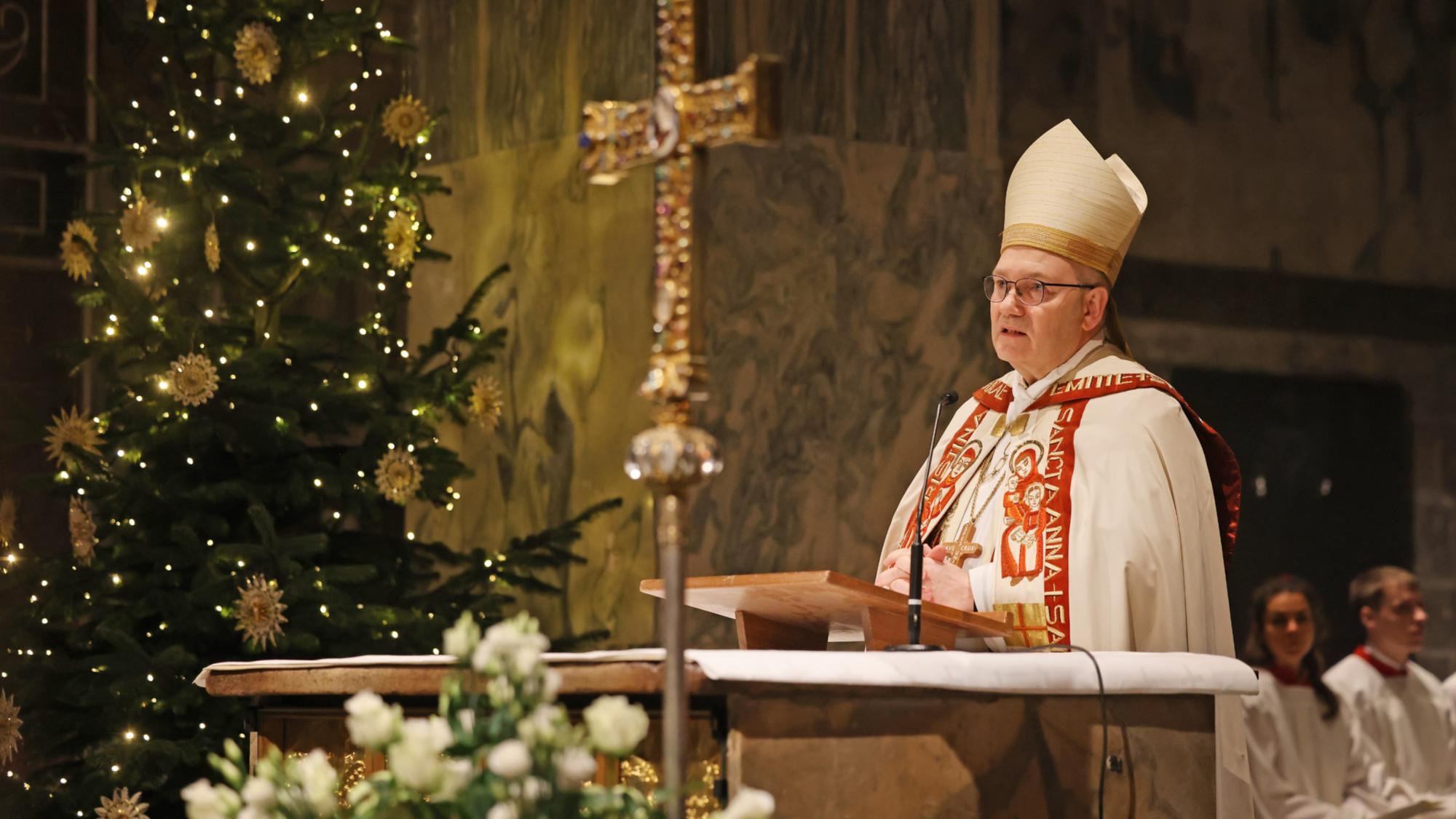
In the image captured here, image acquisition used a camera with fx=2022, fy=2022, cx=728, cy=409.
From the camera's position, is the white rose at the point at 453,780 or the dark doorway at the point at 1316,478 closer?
the white rose at the point at 453,780

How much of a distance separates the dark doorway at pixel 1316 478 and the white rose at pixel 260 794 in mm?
6560

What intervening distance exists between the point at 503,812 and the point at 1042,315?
253 centimetres

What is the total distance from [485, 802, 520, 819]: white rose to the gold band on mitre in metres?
2.54

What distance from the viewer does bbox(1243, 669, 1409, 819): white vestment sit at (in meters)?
7.73

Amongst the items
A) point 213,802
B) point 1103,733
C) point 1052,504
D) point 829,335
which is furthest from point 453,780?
point 829,335

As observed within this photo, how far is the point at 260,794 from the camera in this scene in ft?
7.36

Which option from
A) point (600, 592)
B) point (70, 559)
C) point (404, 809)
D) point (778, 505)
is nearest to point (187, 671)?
point (70, 559)

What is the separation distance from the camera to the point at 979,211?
7.27m

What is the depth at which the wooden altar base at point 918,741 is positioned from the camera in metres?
2.90

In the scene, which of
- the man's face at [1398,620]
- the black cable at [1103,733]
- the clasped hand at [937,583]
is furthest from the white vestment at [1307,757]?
the black cable at [1103,733]

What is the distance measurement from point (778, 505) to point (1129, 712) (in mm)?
3458

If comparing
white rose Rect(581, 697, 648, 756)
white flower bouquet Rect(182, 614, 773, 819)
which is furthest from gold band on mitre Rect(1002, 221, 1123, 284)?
white rose Rect(581, 697, 648, 756)

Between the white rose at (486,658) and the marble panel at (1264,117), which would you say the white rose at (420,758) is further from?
the marble panel at (1264,117)

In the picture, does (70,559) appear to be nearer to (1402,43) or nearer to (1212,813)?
(1212,813)
